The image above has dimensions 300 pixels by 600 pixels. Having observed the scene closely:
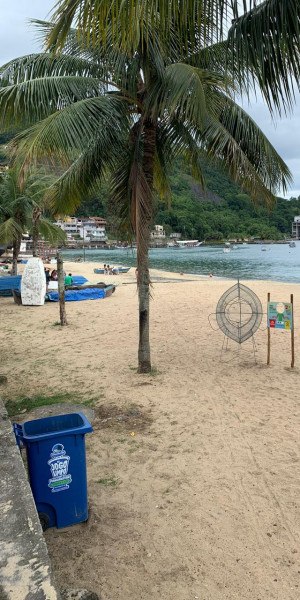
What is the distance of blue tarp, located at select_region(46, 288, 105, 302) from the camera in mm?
16438

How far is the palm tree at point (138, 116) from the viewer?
513 cm

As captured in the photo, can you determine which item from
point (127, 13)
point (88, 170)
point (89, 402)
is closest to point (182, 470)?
point (89, 402)

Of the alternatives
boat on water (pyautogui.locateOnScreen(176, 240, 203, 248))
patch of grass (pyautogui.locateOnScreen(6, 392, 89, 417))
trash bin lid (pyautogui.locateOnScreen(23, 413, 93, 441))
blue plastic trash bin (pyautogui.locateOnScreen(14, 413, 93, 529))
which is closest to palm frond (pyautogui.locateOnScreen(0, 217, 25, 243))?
patch of grass (pyautogui.locateOnScreen(6, 392, 89, 417))

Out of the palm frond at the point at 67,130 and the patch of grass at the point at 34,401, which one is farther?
the patch of grass at the point at 34,401

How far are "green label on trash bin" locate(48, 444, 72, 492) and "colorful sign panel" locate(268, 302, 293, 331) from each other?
17.3ft

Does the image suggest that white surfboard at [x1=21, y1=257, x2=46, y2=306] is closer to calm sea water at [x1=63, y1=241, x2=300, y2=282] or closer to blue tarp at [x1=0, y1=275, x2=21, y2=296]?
blue tarp at [x1=0, y1=275, x2=21, y2=296]

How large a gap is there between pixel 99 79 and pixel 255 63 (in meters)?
3.54

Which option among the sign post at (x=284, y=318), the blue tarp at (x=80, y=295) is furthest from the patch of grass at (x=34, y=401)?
the blue tarp at (x=80, y=295)

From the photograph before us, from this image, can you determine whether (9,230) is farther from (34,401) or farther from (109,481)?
(109,481)

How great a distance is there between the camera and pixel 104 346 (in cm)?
936

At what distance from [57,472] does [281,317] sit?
5.47 meters

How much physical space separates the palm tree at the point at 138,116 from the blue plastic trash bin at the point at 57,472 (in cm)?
A: 344

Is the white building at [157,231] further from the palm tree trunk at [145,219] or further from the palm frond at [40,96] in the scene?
the palm frond at [40,96]

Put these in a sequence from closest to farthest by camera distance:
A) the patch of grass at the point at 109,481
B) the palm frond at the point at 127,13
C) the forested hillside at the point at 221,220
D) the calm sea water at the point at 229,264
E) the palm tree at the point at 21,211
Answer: the palm frond at the point at 127,13 → the patch of grass at the point at 109,481 → the palm tree at the point at 21,211 → the calm sea water at the point at 229,264 → the forested hillside at the point at 221,220
